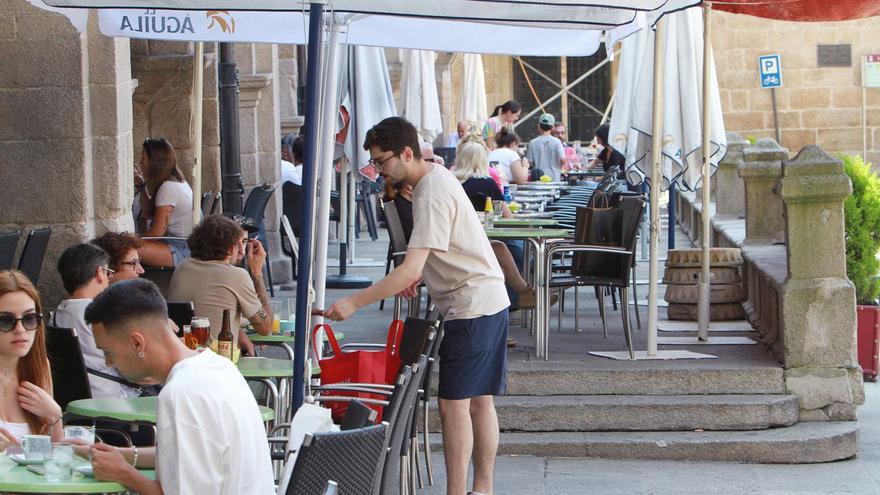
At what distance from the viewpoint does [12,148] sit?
28.0 ft

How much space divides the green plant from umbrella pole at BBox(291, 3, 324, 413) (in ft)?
19.4

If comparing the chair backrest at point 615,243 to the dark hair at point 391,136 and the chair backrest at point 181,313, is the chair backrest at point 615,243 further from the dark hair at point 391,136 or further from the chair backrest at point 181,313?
the chair backrest at point 181,313

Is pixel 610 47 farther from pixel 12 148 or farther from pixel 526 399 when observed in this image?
pixel 12 148

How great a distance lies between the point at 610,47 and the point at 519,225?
84.7 inches

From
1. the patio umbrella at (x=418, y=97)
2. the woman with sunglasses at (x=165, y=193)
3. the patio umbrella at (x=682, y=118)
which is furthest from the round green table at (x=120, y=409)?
the patio umbrella at (x=418, y=97)

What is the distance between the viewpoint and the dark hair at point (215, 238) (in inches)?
285

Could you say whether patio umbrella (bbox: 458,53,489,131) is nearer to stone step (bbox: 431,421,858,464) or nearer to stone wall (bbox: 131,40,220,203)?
stone wall (bbox: 131,40,220,203)

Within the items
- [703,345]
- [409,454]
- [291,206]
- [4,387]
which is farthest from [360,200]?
[4,387]

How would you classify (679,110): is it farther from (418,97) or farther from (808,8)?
(418,97)

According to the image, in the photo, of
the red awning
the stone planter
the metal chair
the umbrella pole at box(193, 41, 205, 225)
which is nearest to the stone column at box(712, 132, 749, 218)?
the metal chair

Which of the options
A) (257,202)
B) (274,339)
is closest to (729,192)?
(257,202)

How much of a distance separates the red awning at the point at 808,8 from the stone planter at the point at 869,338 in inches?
81.8

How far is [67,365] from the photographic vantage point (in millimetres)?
5719

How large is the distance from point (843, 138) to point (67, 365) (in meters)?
25.8
